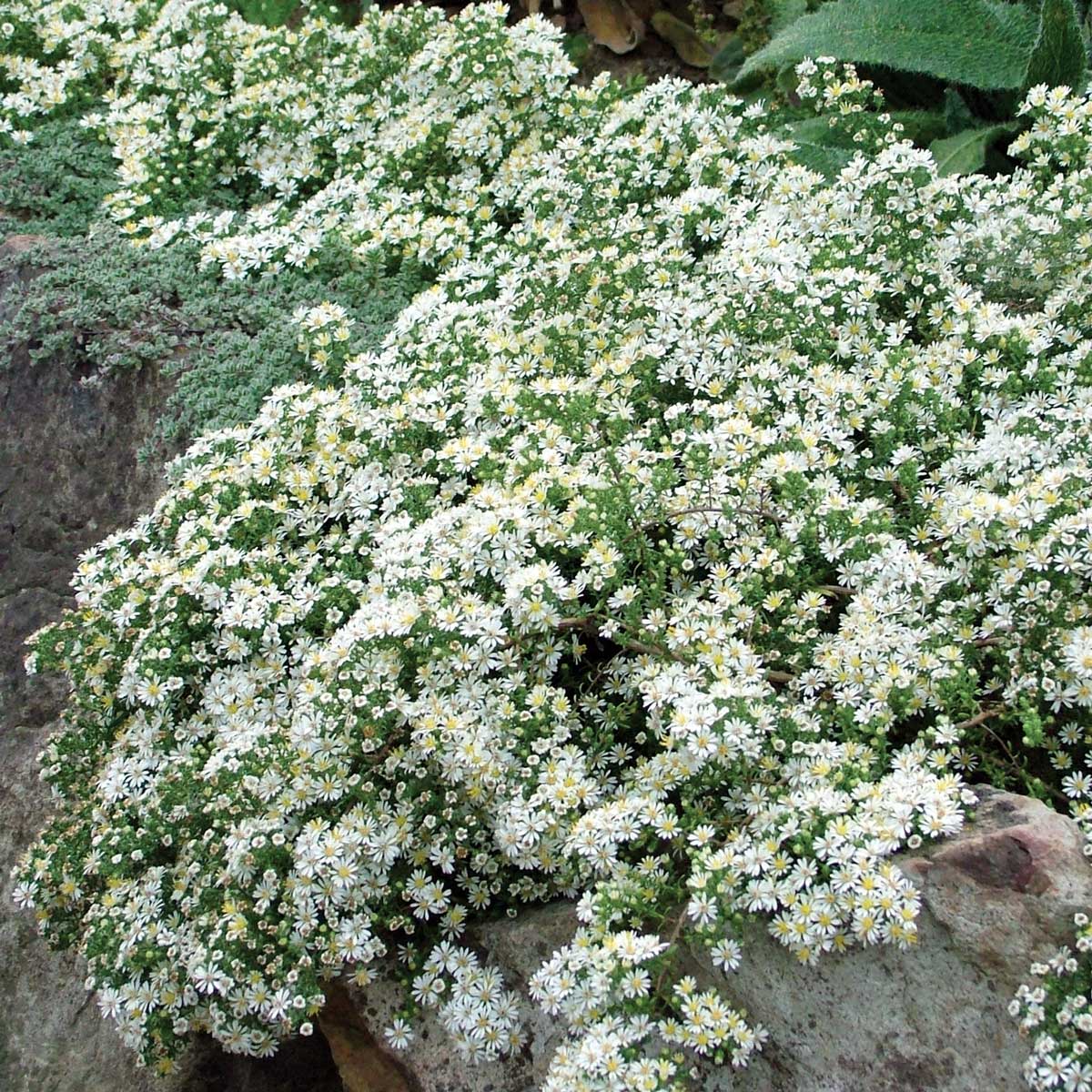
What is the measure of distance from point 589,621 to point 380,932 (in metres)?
0.84

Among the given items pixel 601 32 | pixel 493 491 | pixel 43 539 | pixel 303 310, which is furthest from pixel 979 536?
pixel 601 32

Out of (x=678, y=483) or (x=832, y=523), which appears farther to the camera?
(x=678, y=483)

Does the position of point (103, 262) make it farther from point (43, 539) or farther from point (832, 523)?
point (832, 523)

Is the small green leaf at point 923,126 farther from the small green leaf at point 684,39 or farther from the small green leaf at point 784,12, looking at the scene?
the small green leaf at point 684,39

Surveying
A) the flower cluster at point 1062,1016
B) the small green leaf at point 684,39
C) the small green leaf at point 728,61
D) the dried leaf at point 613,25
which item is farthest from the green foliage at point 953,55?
the flower cluster at point 1062,1016

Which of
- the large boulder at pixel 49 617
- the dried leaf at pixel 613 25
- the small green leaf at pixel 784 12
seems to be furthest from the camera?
the dried leaf at pixel 613 25

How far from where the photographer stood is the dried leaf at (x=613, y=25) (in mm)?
6281

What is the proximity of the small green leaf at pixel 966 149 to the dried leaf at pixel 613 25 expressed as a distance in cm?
234

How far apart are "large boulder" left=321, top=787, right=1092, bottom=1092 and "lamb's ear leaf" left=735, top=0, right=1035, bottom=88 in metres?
3.07

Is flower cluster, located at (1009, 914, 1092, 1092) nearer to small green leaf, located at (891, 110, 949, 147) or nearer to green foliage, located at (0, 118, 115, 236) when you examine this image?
small green leaf, located at (891, 110, 949, 147)

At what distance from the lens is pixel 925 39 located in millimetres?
4586

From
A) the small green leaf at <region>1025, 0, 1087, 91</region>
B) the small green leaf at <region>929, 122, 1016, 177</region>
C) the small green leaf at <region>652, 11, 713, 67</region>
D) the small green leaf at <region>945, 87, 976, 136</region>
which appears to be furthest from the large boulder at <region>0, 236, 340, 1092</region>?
the small green leaf at <region>652, 11, 713, 67</region>

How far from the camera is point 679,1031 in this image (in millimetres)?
2240

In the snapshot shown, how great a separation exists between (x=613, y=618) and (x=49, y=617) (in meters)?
2.16
